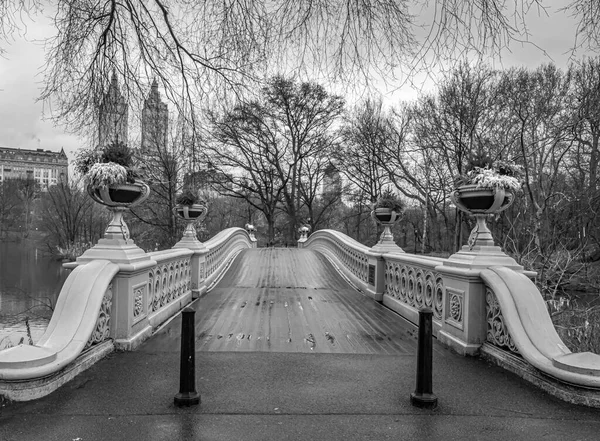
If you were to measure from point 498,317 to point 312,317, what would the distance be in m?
3.47

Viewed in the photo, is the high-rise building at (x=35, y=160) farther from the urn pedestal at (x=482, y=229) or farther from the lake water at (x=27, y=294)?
the urn pedestal at (x=482, y=229)

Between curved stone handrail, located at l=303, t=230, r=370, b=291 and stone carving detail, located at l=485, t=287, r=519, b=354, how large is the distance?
5216mm

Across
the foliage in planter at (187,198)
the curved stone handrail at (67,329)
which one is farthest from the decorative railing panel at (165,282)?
the foliage in planter at (187,198)

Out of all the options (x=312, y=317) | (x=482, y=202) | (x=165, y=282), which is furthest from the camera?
(x=312, y=317)

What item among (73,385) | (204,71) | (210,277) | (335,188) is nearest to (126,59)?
(204,71)

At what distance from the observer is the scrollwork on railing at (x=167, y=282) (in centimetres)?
629

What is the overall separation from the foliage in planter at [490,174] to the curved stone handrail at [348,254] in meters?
4.73

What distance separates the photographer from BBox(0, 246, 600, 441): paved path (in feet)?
10.1

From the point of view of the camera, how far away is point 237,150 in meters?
35.6

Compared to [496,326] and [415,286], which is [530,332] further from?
[415,286]

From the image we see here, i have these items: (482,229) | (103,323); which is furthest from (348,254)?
(103,323)

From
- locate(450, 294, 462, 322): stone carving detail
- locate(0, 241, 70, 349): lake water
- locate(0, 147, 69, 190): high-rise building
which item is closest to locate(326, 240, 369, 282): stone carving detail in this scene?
locate(450, 294, 462, 322): stone carving detail

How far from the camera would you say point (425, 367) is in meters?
3.63

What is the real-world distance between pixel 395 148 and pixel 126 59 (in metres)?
25.7
